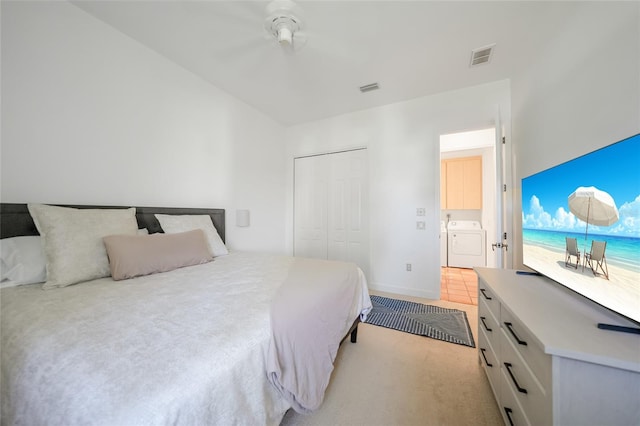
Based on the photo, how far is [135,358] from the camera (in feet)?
2.18

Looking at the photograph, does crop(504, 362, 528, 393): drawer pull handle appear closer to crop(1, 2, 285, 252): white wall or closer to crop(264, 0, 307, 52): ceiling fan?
crop(264, 0, 307, 52): ceiling fan

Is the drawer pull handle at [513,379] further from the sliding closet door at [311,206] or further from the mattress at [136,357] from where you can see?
the sliding closet door at [311,206]

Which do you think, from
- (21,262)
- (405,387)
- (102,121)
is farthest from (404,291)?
(102,121)

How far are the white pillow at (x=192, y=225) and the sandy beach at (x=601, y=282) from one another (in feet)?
8.40

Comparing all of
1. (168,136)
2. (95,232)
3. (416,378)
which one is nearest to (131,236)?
(95,232)

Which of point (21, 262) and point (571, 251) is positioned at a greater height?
point (571, 251)

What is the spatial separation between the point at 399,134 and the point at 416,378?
2.87 metres

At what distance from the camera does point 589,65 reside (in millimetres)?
1379

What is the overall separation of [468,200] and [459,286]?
219 centimetres

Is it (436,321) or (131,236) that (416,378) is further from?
(131,236)

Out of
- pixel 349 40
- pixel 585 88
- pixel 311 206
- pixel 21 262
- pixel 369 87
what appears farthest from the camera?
pixel 311 206

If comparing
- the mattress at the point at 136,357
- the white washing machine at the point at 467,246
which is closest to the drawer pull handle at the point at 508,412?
the mattress at the point at 136,357

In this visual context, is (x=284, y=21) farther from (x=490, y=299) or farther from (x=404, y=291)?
(x=404, y=291)

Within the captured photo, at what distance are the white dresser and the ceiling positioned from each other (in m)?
2.09
